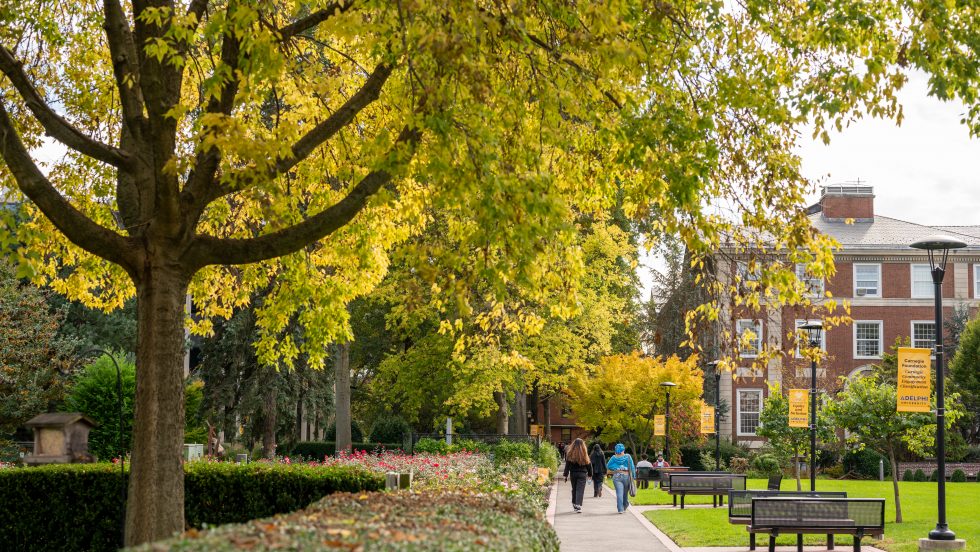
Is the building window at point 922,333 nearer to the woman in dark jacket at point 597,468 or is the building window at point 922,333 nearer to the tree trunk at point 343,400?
the woman in dark jacket at point 597,468

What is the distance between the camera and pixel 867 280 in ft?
184

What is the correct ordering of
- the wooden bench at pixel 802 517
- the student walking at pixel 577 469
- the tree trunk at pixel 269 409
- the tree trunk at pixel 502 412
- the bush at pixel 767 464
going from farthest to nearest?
the bush at pixel 767 464, the tree trunk at pixel 502 412, the tree trunk at pixel 269 409, the student walking at pixel 577 469, the wooden bench at pixel 802 517

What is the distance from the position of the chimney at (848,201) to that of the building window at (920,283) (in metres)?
3.87

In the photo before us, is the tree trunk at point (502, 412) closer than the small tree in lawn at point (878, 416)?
No

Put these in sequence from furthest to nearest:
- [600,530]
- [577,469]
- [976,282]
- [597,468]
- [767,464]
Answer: [976,282]
[767,464]
[597,468]
[577,469]
[600,530]

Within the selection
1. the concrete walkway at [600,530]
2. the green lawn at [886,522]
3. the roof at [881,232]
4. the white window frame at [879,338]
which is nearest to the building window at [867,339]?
the white window frame at [879,338]

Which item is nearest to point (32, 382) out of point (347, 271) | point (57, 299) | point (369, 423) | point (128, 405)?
point (128, 405)

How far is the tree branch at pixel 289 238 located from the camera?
34.6 feet

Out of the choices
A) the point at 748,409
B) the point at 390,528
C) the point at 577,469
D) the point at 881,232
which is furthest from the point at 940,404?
the point at 881,232

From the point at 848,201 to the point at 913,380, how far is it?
→ 4240cm

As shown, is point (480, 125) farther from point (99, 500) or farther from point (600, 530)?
point (600, 530)

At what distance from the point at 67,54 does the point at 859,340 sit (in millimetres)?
48989

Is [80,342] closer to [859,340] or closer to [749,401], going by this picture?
[749,401]

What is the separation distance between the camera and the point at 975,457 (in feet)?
158
